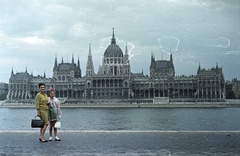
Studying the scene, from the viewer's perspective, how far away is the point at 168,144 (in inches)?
329

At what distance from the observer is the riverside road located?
24.1ft

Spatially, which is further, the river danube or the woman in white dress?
the river danube

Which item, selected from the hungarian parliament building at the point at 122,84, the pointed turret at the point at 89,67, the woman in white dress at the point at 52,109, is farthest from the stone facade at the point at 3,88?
the woman in white dress at the point at 52,109

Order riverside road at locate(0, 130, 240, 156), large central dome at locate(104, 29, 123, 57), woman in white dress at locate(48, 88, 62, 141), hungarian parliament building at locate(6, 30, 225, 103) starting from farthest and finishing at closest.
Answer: large central dome at locate(104, 29, 123, 57) < hungarian parliament building at locate(6, 30, 225, 103) < woman in white dress at locate(48, 88, 62, 141) < riverside road at locate(0, 130, 240, 156)

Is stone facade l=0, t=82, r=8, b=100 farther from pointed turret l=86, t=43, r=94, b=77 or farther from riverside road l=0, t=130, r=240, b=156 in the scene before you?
riverside road l=0, t=130, r=240, b=156

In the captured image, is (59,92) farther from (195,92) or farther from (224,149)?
(224,149)

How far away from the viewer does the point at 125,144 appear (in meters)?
8.38

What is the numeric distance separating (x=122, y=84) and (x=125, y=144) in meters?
91.4

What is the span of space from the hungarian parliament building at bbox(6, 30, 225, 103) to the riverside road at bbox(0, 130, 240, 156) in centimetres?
7960

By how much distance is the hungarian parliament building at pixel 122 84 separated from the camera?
93875mm

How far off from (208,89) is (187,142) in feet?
288

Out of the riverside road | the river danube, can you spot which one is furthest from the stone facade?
the riverside road

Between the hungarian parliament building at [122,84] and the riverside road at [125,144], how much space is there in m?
79.6

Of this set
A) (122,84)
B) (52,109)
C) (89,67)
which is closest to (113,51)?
(89,67)
